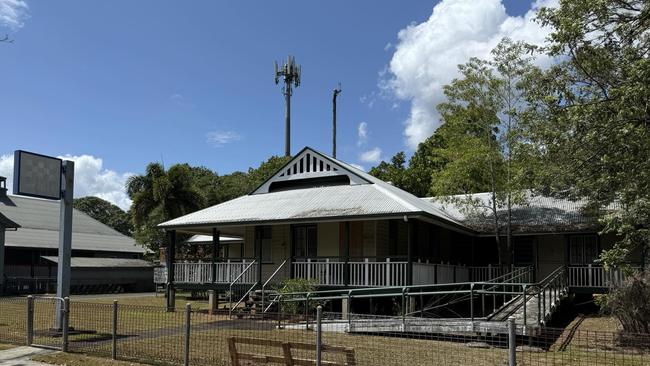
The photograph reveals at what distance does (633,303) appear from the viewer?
15062 millimetres

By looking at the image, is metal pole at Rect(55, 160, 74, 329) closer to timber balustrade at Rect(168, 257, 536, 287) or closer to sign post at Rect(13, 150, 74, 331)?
sign post at Rect(13, 150, 74, 331)

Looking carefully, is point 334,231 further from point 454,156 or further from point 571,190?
point 571,190

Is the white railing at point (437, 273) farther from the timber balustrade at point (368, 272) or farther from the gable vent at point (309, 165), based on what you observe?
the gable vent at point (309, 165)

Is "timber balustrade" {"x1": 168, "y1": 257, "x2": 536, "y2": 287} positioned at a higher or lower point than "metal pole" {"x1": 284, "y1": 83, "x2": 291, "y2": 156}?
lower

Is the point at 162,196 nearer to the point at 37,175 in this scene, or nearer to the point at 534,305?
the point at 37,175

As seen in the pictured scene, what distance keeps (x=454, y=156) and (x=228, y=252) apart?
1805 cm

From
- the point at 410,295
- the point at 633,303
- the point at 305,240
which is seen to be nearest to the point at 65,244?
the point at 410,295

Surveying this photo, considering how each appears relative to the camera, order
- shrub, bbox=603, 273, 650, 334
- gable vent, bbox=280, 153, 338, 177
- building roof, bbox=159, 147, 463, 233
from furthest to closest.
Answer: gable vent, bbox=280, 153, 338, 177 → building roof, bbox=159, 147, 463, 233 → shrub, bbox=603, 273, 650, 334

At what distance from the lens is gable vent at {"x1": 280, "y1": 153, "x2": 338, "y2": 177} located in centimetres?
2639

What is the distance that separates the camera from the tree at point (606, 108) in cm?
1302

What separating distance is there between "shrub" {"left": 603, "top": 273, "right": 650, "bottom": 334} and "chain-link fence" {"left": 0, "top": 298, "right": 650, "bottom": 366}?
72 centimetres

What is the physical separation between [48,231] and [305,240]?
29.4 metres

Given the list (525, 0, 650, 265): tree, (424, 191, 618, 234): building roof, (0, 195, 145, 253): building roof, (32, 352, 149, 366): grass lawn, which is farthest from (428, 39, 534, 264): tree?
(0, 195, 145, 253): building roof

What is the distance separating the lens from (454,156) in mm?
27000
